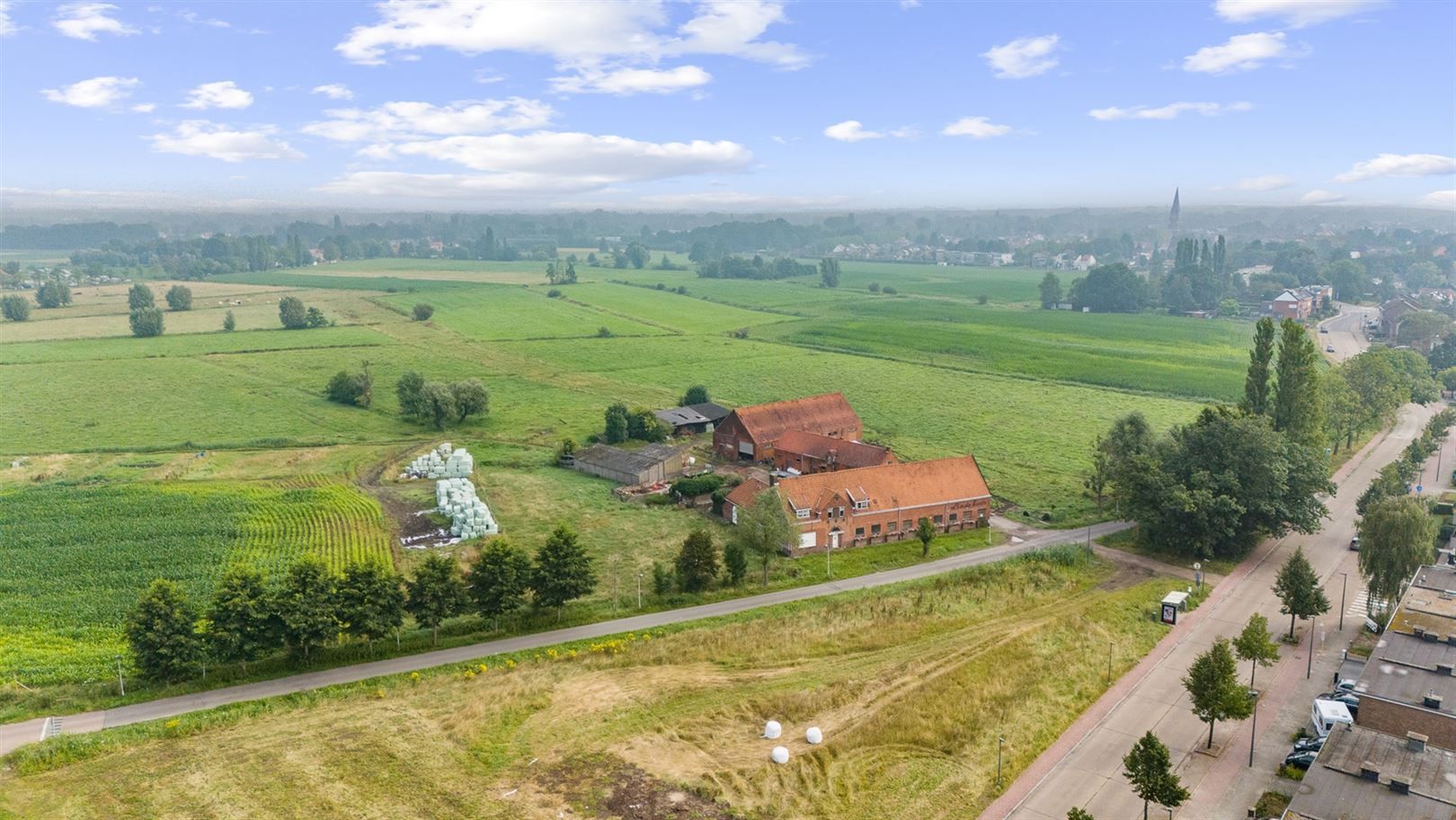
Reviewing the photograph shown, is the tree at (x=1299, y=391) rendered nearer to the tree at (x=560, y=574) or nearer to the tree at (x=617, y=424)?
the tree at (x=560, y=574)

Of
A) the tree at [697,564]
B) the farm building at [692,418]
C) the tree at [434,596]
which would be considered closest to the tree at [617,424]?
the farm building at [692,418]

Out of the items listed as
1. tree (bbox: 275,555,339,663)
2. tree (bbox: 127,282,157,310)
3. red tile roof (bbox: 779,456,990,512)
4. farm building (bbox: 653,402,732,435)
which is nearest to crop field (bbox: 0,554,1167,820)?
tree (bbox: 275,555,339,663)

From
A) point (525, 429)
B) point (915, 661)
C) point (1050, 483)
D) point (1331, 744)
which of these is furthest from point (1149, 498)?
point (525, 429)

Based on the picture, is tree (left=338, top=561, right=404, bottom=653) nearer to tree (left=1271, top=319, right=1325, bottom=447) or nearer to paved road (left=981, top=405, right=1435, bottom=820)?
paved road (left=981, top=405, right=1435, bottom=820)

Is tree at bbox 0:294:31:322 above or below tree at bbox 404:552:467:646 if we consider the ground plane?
above

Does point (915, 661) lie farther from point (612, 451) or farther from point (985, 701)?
point (612, 451)

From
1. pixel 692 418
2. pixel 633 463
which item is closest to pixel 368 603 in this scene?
pixel 633 463
